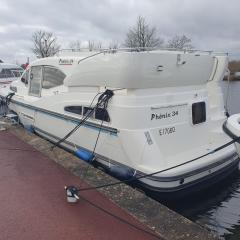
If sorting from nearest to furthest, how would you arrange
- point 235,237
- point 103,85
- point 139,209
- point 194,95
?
1. point 139,209
2. point 235,237
3. point 103,85
4. point 194,95

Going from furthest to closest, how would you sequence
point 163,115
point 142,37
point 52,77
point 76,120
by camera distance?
point 142,37 → point 52,77 → point 76,120 → point 163,115

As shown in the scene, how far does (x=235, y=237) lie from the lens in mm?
5047

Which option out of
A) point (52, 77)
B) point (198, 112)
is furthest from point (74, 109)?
point (198, 112)

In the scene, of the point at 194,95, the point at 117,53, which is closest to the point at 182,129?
the point at 194,95

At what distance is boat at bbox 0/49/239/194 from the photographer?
5.56m

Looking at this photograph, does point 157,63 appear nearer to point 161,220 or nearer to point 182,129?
point 182,129

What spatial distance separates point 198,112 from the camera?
21.4 ft

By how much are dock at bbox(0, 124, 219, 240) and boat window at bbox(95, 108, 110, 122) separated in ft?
2.65

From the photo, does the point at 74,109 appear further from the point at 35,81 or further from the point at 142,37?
the point at 142,37

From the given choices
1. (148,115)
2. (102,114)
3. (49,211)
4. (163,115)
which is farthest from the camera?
(102,114)

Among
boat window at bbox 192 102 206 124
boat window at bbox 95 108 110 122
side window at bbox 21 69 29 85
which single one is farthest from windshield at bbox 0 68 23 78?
boat window at bbox 192 102 206 124

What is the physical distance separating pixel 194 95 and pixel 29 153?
3.21 meters

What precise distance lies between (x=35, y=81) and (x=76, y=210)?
4788 millimetres

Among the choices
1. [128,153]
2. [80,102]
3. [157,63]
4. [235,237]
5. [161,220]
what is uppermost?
[157,63]
